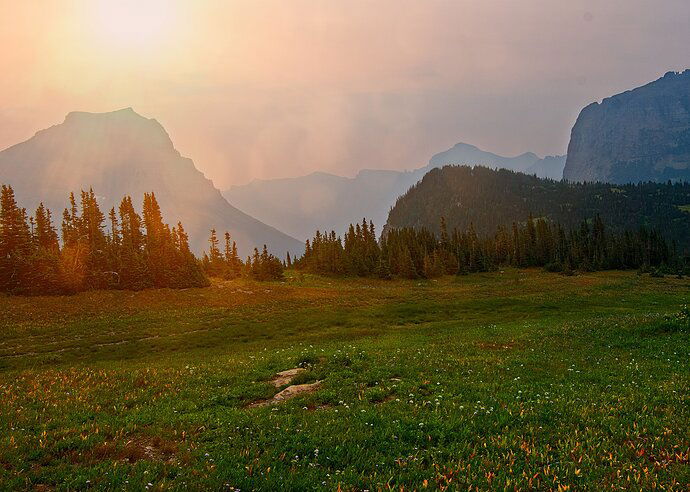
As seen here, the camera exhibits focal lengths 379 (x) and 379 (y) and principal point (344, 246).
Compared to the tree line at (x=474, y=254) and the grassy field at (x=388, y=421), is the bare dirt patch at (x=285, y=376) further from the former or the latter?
the tree line at (x=474, y=254)

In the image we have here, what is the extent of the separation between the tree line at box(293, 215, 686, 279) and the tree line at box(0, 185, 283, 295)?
51.0 metres

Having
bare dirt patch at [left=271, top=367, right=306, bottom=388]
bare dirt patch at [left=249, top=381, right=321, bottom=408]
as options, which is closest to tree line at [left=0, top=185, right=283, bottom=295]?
bare dirt patch at [left=271, top=367, right=306, bottom=388]

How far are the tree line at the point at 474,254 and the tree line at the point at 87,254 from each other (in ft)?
167

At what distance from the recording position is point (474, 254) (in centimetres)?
13362

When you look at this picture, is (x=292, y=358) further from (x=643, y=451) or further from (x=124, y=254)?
(x=124, y=254)

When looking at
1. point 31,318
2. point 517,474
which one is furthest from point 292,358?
point 31,318

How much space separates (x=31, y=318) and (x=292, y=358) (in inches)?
2029

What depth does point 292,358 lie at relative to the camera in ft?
71.3

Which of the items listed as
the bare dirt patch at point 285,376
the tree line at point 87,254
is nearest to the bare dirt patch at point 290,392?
the bare dirt patch at point 285,376

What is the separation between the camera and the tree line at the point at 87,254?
70688mm

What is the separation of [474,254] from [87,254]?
113 meters

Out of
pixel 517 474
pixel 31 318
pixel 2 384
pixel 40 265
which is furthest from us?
pixel 40 265

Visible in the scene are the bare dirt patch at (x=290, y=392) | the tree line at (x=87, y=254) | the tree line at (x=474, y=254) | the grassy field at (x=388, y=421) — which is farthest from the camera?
the tree line at (x=474, y=254)

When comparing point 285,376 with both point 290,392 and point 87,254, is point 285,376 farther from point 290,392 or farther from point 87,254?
point 87,254
